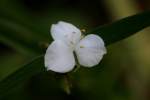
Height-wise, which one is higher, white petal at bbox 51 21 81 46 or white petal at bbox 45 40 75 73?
white petal at bbox 51 21 81 46

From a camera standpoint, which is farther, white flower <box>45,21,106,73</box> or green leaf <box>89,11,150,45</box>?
green leaf <box>89,11,150,45</box>

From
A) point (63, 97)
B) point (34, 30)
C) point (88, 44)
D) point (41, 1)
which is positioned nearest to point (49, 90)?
point (63, 97)

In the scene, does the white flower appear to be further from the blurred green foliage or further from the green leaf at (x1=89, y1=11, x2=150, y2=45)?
the blurred green foliage

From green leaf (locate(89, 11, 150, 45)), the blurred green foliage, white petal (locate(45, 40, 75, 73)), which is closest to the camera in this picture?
white petal (locate(45, 40, 75, 73))

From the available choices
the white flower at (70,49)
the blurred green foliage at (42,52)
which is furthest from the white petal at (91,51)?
the blurred green foliage at (42,52)

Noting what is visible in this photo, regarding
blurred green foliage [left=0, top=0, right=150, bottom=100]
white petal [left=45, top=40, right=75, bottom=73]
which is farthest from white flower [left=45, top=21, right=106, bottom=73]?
blurred green foliage [left=0, top=0, right=150, bottom=100]

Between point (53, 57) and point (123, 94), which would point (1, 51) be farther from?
point (53, 57)
